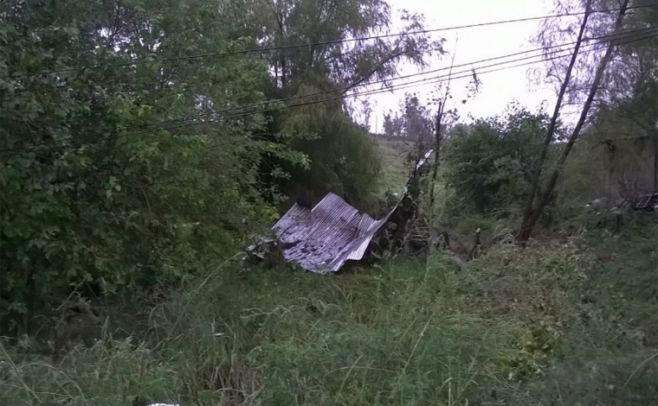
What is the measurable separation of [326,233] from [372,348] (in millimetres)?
8755

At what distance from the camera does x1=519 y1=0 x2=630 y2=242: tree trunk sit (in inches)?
520

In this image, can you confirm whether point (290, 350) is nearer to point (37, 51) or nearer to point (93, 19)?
point (37, 51)

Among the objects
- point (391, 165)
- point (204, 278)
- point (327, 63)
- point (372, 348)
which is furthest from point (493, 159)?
point (372, 348)

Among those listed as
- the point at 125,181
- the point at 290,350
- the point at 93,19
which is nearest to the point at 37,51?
the point at 93,19

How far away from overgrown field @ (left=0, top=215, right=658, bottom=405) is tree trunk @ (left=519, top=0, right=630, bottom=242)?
629 cm

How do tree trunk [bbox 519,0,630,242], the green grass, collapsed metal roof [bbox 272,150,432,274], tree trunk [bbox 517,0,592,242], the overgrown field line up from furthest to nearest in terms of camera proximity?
the green grass
tree trunk [bbox 517,0,592,242]
tree trunk [bbox 519,0,630,242]
collapsed metal roof [bbox 272,150,432,274]
the overgrown field

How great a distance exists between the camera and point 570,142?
14.2 metres

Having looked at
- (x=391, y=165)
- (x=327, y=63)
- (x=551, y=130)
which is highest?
(x=327, y=63)

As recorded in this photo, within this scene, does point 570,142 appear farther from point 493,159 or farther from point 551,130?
point 493,159

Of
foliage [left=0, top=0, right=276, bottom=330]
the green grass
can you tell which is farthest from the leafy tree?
foliage [left=0, top=0, right=276, bottom=330]

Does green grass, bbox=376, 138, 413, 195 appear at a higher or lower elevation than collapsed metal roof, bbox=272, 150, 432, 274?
higher

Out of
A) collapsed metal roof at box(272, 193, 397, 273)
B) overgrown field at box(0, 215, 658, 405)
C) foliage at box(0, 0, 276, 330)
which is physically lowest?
overgrown field at box(0, 215, 658, 405)

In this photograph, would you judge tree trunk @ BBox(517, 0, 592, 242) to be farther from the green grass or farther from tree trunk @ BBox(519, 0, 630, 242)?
the green grass

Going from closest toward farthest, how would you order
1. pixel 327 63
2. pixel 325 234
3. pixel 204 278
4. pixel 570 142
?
pixel 204 278
pixel 325 234
pixel 570 142
pixel 327 63
